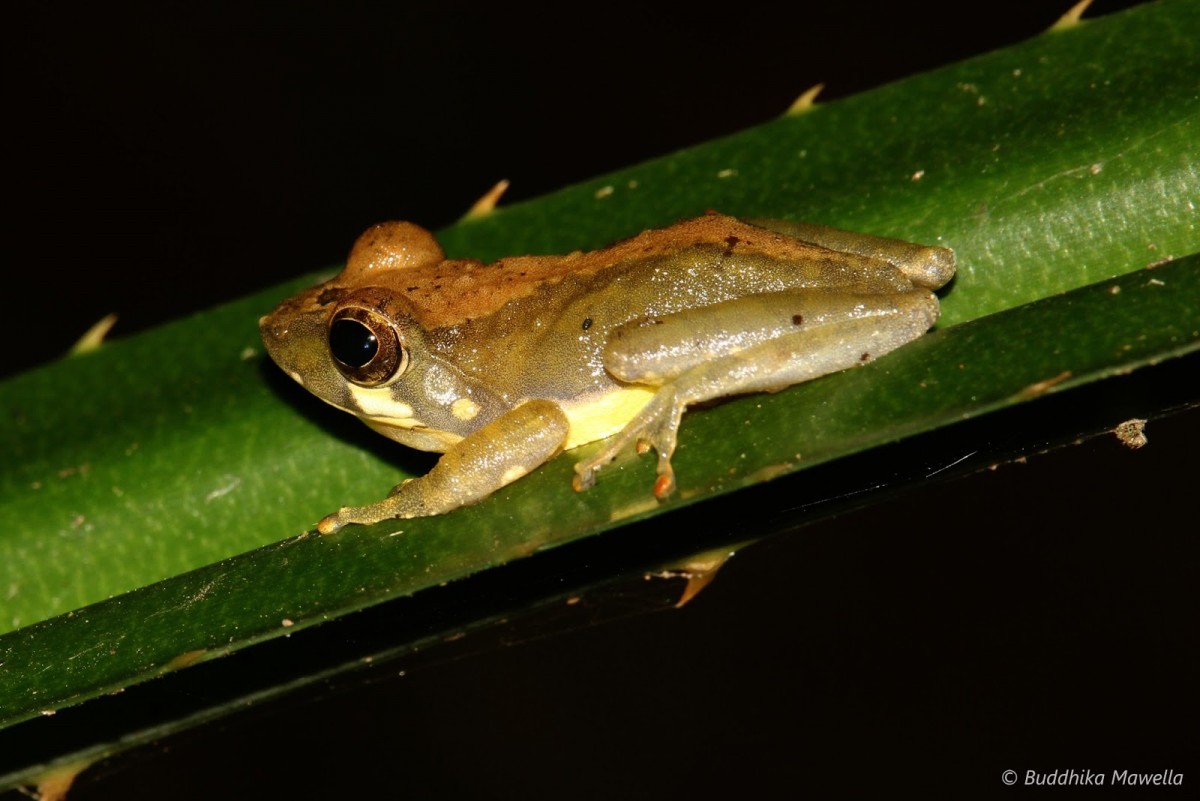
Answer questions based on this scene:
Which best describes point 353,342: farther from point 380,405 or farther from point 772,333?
point 772,333

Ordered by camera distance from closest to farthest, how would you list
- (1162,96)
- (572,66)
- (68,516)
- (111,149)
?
(1162,96) → (68,516) → (111,149) → (572,66)

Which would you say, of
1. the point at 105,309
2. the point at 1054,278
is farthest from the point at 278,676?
the point at 105,309

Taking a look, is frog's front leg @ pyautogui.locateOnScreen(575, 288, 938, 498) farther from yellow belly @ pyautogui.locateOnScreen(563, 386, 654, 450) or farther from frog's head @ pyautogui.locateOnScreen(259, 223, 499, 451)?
frog's head @ pyautogui.locateOnScreen(259, 223, 499, 451)

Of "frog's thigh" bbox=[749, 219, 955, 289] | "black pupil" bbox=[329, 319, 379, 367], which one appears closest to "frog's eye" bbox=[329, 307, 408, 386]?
"black pupil" bbox=[329, 319, 379, 367]

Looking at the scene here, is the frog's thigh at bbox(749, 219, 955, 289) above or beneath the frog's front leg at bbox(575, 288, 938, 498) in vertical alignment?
above

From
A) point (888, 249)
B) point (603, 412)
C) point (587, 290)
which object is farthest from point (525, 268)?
point (888, 249)

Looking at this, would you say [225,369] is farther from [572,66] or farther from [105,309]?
[572,66]

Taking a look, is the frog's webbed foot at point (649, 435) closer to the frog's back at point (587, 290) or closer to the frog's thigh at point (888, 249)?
the frog's back at point (587, 290)
